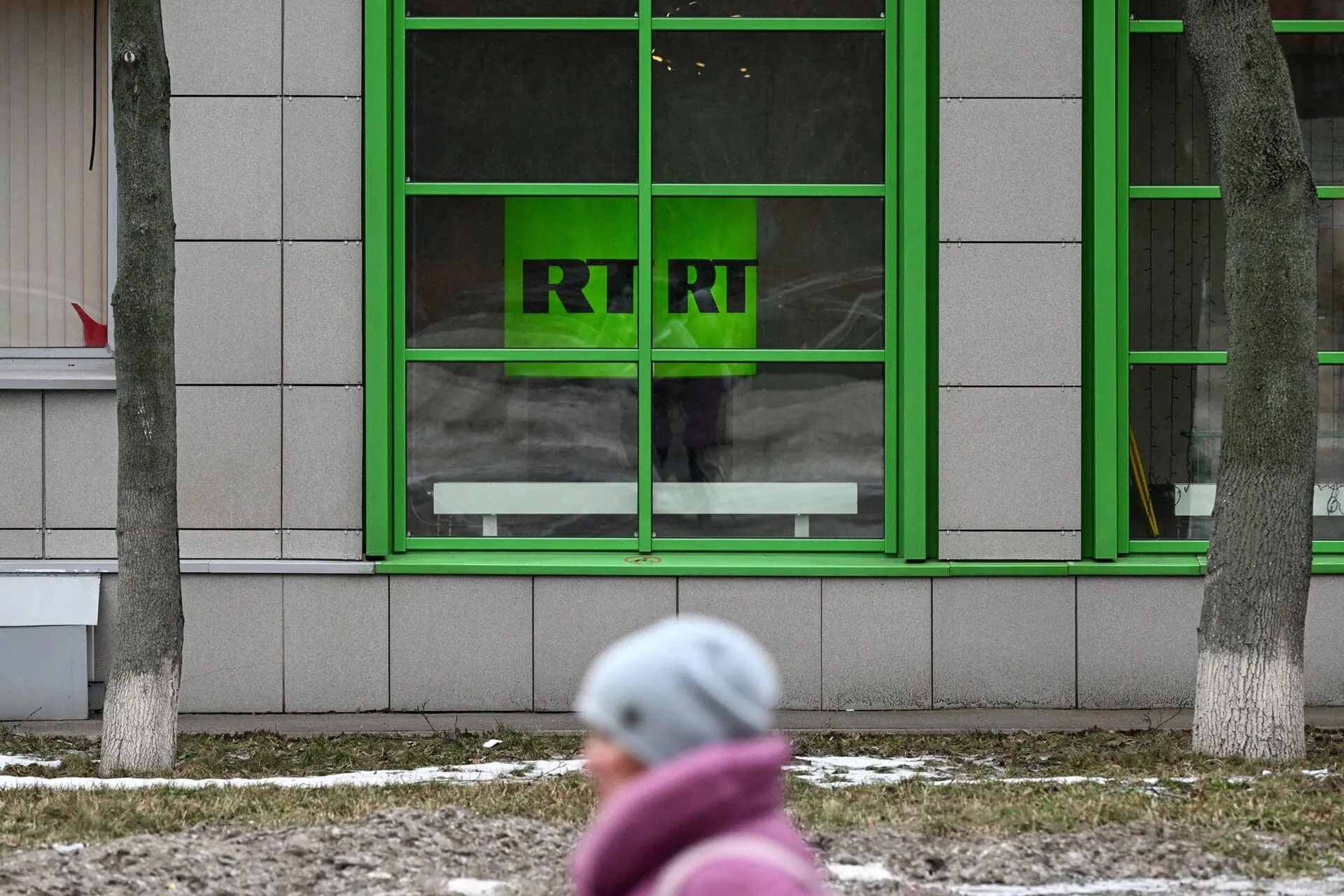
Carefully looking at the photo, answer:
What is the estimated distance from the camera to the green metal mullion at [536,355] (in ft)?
32.1

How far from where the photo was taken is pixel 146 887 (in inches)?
195

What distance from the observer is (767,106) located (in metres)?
9.91

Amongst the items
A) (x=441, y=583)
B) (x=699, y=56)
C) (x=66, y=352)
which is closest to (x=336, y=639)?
(x=441, y=583)

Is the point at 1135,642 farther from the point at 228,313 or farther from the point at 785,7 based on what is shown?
the point at 228,313

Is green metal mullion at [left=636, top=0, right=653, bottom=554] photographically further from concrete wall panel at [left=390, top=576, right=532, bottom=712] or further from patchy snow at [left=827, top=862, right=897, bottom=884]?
patchy snow at [left=827, top=862, right=897, bottom=884]

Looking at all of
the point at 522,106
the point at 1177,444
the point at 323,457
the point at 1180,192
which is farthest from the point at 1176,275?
the point at 323,457

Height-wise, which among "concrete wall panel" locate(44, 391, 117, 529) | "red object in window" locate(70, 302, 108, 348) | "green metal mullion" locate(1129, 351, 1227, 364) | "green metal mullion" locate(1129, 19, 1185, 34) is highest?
"green metal mullion" locate(1129, 19, 1185, 34)

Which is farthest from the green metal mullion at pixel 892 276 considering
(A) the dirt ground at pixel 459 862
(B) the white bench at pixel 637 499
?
(A) the dirt ground at pixel 459 862

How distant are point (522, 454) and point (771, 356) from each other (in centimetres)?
171

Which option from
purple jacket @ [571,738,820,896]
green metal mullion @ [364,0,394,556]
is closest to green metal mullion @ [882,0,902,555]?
green metal mullion @ [364,0,394,556]

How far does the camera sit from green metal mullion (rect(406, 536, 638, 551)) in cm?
983

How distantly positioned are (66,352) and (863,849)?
674 centimetres

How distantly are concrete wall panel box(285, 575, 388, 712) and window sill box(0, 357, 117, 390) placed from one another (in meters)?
1.74

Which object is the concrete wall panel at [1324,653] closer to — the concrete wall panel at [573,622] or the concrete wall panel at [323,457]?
the concrete wall panel at [573,622]
